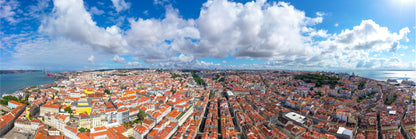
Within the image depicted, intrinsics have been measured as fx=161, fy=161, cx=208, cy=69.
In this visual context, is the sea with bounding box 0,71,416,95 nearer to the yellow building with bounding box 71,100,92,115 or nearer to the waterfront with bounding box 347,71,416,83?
the waterfront with bounding box 347,71,416,83

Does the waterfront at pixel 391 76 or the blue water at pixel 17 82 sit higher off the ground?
the waterfront at pixel 391 76

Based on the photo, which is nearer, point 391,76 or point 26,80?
point 26,80

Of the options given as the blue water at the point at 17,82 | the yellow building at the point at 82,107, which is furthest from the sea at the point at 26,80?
the yellow building at the point at 82,107

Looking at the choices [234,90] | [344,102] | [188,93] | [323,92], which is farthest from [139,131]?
[323,92]

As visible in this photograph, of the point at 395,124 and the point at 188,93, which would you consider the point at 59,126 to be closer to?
the point at 188,93

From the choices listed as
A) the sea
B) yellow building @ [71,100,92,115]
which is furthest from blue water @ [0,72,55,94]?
yellow building @ [71,100,92,115]

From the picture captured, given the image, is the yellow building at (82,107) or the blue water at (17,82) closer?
the yellow building at (82,107)

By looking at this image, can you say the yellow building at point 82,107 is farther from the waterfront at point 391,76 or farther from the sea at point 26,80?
the waterfront at point 391,76

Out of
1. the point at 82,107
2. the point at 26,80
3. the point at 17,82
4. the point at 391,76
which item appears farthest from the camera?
the point at 391,76

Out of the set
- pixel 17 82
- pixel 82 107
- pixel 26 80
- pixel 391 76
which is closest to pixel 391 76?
pixel 391 76

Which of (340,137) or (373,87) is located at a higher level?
(373,87)

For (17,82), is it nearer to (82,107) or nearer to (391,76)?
(82,107)
